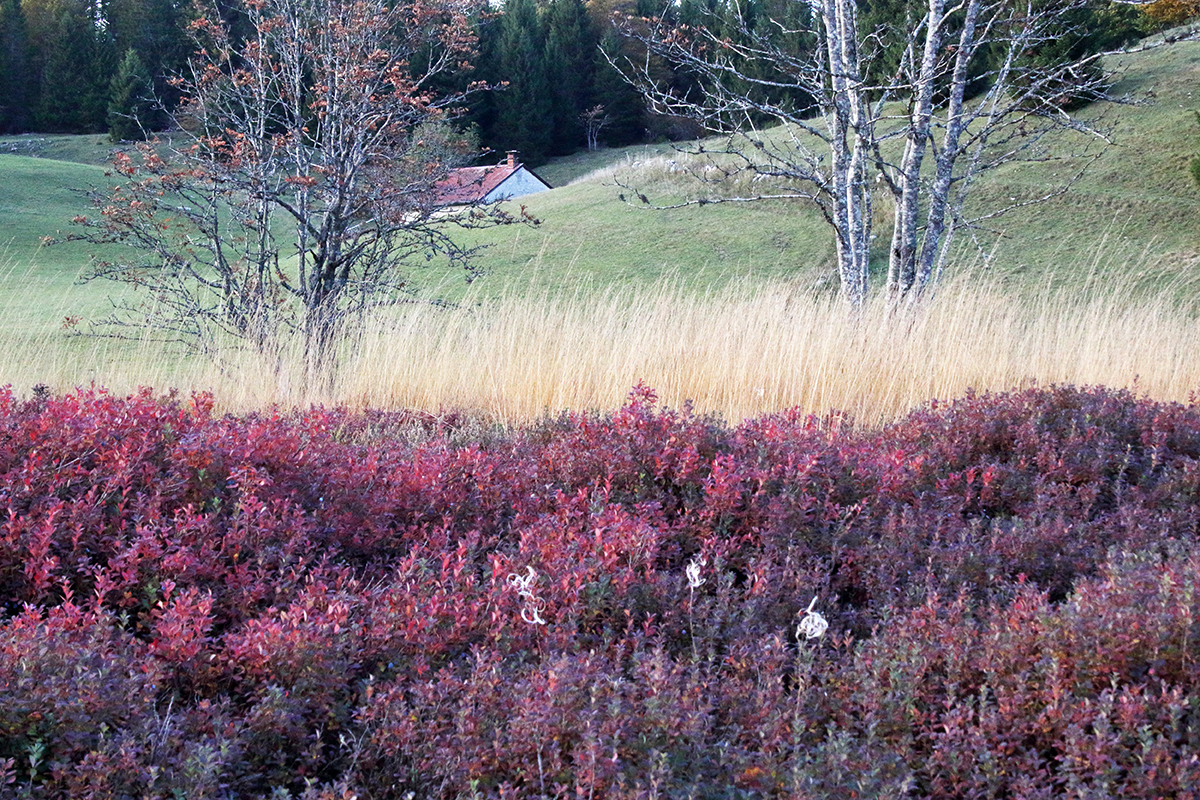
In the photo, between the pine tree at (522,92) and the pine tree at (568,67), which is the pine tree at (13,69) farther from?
the pine tree at (568,67)

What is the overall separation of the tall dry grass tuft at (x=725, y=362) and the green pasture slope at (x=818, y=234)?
666 cm

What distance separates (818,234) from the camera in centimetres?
1786

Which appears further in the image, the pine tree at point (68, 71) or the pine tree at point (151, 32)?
the pine tree at point (68, 71)

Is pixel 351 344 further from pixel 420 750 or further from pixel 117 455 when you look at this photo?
pixel 420 750

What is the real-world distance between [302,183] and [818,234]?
13.0 metres

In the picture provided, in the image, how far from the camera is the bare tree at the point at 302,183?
6.80 metres

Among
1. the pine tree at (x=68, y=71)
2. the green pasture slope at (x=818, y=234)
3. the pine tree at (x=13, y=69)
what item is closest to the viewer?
the green pasture slope at (x=818, y=234)

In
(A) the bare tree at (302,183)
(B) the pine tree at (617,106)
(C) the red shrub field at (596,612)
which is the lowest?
(C) the red shrub field at (596,612)

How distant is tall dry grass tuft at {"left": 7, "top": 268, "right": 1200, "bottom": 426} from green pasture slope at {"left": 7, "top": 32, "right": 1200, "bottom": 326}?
6.66m

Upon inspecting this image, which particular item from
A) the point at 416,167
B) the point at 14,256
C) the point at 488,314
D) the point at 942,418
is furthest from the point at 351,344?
the point at 14,256

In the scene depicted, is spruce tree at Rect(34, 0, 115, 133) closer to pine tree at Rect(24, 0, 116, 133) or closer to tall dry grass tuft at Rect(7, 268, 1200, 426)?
pine tree at Rect(24, 0, 116, 133)

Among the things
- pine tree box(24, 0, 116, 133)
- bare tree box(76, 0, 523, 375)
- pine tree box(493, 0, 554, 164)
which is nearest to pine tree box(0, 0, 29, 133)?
pine tree box(24, 0, 116, 133)

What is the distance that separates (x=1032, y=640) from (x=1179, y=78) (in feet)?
82.6

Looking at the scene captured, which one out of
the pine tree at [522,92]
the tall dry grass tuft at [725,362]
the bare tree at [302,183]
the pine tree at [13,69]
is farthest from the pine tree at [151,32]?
the tall dry grass tuft at [725,362]
